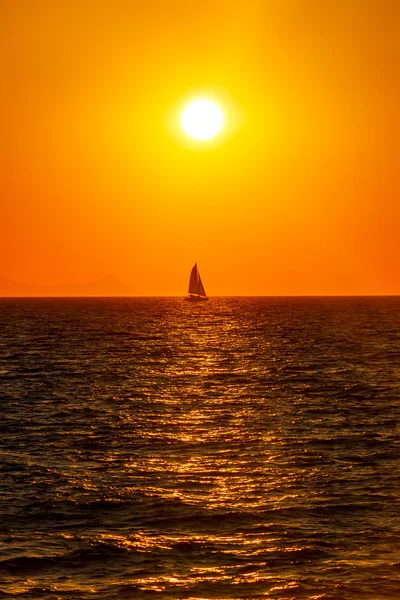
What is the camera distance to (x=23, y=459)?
122ft

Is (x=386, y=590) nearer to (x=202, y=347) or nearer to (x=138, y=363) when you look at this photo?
(x=138, y=363)

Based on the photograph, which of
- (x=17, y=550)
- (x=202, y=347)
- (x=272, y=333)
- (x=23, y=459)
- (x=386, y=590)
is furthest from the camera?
(x=272, y=333)

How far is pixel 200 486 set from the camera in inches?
1275

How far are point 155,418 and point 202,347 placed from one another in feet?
200

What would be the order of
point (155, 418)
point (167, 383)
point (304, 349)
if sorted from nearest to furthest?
1. point (155, 418)
2. point (167, 383)
3. point (304, 349)

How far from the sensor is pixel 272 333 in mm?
135000

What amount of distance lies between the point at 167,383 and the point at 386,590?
46190mm

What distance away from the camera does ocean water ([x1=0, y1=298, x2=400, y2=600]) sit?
23.0 m

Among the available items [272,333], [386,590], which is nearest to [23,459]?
[386,590]

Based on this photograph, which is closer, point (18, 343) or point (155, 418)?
point (155, 418)

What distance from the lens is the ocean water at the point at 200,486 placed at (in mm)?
23031

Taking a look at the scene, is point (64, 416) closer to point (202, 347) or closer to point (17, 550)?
point (17, 550)

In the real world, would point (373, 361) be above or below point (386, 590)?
above

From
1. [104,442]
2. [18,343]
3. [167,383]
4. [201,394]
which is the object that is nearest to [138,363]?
[167,383]
